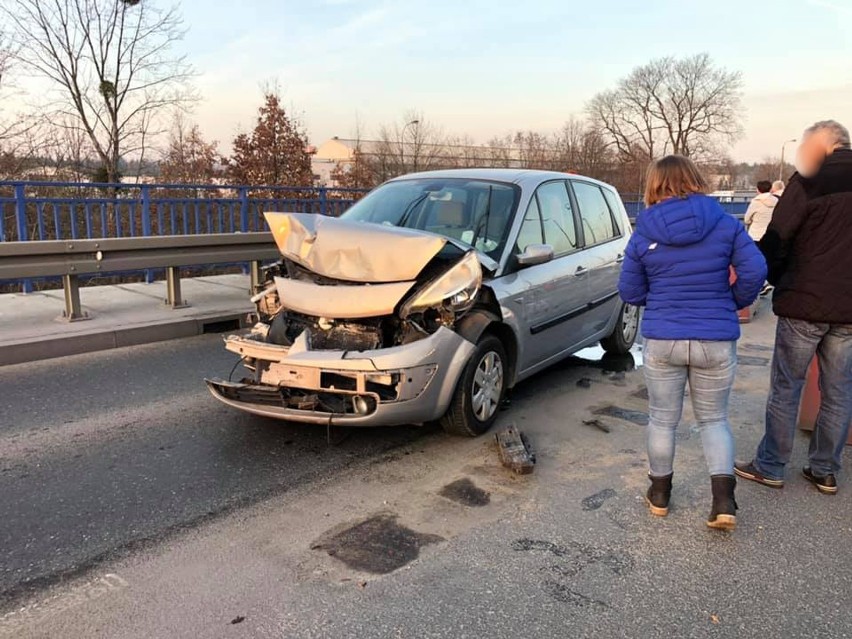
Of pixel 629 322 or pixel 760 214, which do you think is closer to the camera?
pixel 629 322

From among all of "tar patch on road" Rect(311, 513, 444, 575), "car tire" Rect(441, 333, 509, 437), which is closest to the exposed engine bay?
"car tire" Rect(441, 333, 509, 437)

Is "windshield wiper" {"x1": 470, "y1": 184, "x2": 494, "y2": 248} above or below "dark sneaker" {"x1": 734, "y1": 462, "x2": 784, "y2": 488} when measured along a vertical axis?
above

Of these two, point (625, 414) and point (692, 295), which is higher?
point (692, 295)

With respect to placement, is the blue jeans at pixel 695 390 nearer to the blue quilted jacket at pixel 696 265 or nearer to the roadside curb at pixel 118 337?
the blue quilted jacket at pixel 696 265

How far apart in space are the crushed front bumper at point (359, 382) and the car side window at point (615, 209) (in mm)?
3138

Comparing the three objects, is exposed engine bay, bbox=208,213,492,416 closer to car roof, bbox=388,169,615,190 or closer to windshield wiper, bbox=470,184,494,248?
windshield wiper, bbox=470,184,494,248

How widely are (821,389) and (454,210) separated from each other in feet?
9.14

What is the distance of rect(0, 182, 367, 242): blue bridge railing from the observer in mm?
8844

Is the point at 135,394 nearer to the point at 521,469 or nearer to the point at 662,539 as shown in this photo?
the point at 521,469

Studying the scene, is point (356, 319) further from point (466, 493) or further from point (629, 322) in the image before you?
point (629, 322)

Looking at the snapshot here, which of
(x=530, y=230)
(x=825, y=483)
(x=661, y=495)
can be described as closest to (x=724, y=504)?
(x=661, y=495)

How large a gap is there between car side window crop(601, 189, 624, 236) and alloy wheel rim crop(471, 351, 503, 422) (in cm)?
273

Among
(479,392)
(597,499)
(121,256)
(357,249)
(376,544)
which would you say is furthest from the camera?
(121,256)

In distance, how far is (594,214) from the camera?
6281mm
